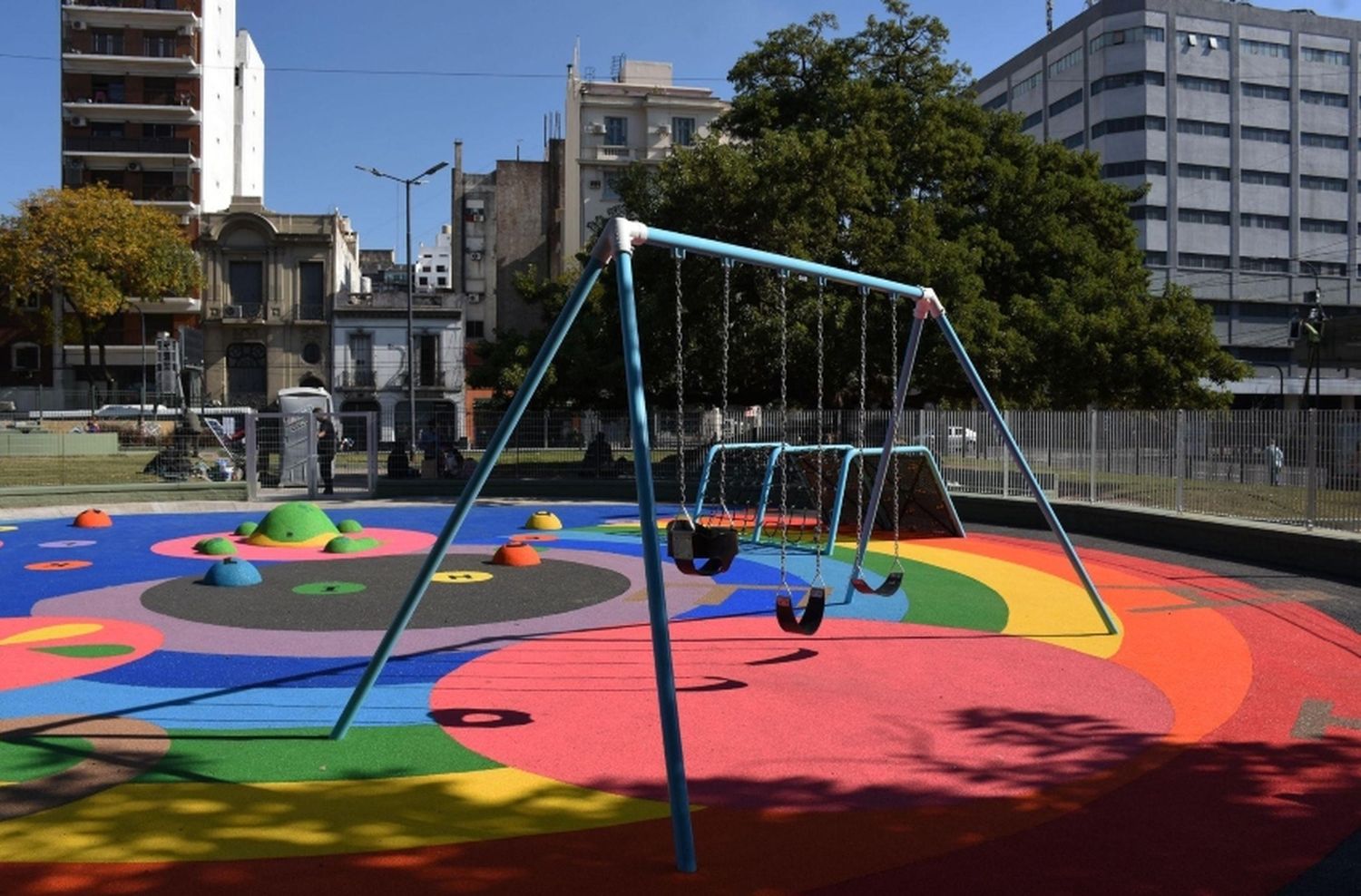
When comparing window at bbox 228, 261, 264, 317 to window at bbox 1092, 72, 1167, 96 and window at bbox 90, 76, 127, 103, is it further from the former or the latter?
window at bbox 1092, 72, 1167, 96

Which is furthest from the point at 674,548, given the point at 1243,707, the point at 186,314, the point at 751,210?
the point at 186,314

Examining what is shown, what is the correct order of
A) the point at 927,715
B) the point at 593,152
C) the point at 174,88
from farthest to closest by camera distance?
the point at 593,152 → the point at 174,88 → the point at 927,715

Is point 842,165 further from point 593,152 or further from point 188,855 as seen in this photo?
point 593,152

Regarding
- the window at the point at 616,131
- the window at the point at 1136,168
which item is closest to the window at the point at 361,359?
the window at the point at 616,131

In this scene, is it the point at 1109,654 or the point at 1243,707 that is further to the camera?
the point at 1109,654

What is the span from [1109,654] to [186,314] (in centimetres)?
5894

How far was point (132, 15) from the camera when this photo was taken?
202 ft

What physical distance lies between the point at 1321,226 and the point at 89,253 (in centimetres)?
7582

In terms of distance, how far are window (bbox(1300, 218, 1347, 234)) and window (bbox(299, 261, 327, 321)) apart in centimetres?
6351

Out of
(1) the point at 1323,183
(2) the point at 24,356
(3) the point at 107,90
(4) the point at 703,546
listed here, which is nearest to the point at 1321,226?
(1) the point at 1323,183

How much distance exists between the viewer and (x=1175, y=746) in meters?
6.69

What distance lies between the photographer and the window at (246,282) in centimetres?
5922

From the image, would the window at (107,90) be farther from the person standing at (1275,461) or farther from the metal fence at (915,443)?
the person standing at (1275,461)

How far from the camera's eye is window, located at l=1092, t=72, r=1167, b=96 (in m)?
70.8
